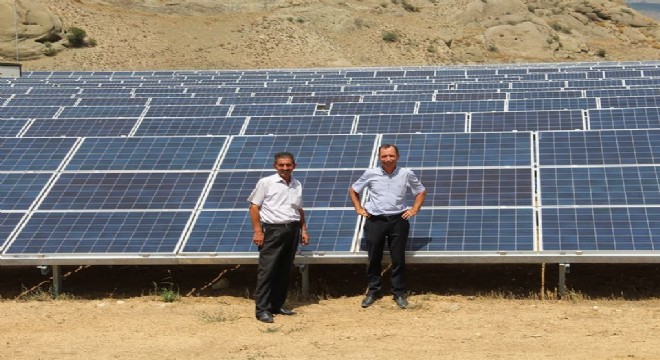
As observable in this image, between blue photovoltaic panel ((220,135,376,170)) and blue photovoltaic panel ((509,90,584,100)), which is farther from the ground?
blue photovoltaic panel ((220,135,376,170))

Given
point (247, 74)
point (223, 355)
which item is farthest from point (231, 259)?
point (247, 74)

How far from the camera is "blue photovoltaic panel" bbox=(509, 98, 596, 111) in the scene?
21969 mm

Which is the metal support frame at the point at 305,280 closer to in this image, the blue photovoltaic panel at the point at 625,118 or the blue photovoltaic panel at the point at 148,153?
the blue photovoltaic panel at the point at 148,153

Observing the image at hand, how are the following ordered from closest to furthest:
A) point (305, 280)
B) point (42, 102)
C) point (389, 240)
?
point (389, 240), point (305, 280), point (42, 102)

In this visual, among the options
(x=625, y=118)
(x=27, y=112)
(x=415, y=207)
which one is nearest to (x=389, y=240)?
(x=415, y=207)

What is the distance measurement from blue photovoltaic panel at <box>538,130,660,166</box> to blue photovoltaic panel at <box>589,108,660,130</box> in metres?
2.96

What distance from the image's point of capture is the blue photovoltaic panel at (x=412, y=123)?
55.7 ft

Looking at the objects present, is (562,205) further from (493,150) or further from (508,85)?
(508,85)

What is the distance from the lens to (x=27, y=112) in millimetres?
25969

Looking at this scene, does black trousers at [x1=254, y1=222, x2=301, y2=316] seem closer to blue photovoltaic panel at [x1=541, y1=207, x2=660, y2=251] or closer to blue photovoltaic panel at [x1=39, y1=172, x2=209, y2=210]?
blue photovoltaic panel at [x1=39, y1=172, x2=209, y2=210]

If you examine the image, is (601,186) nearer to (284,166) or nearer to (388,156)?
(388,156)

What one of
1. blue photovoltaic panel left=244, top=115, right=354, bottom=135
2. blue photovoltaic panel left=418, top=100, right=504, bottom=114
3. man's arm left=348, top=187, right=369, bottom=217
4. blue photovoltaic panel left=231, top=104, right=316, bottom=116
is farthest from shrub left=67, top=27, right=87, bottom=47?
man's arm left=348, top=187, right=369, bottom=217

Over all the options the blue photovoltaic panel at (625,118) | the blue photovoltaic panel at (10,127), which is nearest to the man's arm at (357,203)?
the blue photovoltaic panel at (625,118)

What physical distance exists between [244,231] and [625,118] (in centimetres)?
781
